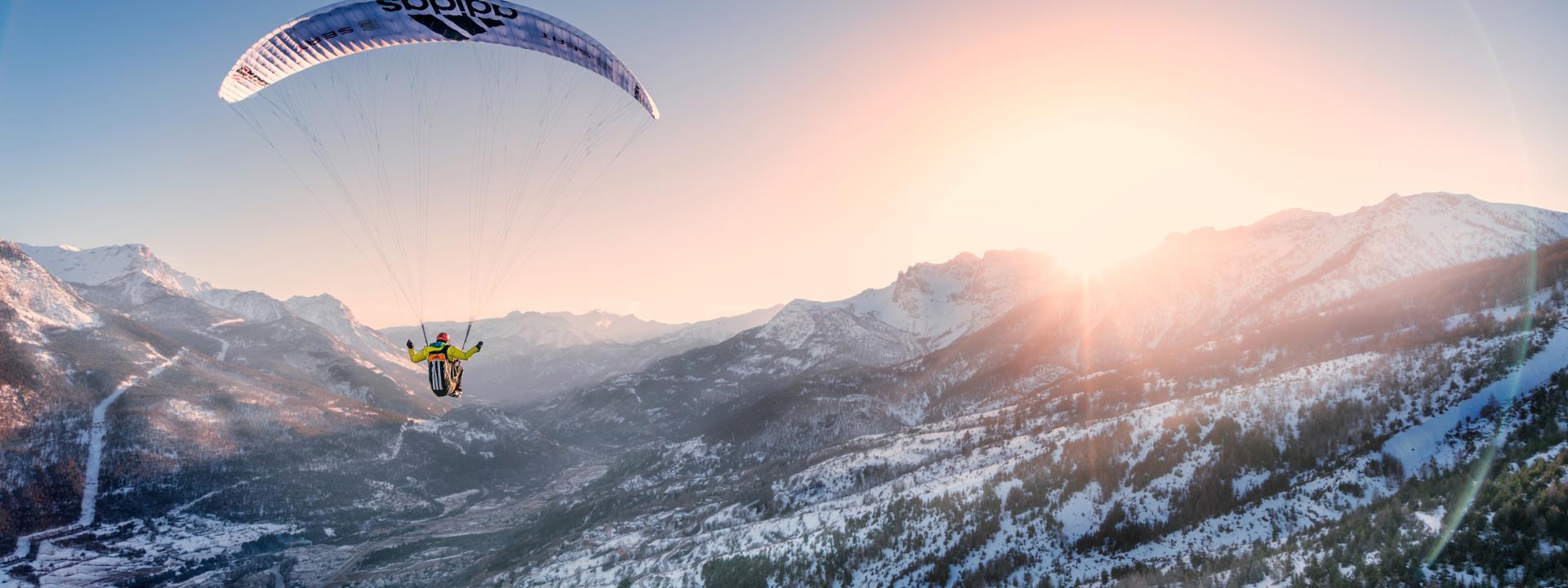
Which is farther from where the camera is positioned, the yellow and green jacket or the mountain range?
the mountain range

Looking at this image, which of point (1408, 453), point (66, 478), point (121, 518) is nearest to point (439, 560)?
point (121, 518)

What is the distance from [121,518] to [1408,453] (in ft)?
787

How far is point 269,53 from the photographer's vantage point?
31000 millimetres

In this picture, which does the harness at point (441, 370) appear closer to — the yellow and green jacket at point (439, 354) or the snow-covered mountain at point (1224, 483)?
the yellow and green jacket at point (439, 354)

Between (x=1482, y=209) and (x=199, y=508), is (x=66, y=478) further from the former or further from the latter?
(x=1482, y=209)

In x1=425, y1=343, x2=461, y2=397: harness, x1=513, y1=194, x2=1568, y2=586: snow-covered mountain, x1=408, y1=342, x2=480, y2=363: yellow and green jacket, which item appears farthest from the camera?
x1=408, y1=342, x2=480, y2=363: yellow and green jacket

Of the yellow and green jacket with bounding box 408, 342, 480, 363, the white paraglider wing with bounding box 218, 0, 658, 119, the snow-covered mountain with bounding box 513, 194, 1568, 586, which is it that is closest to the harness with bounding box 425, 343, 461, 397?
the yellow and green jacket with bounding box 408, 342, 480, 363

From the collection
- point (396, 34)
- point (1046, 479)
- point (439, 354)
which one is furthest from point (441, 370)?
point (1046, 479)

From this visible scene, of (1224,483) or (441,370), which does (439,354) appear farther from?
(1224,483)

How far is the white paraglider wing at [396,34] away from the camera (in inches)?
1219

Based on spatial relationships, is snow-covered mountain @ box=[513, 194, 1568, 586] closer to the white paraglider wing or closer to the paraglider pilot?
the paraglider pilot

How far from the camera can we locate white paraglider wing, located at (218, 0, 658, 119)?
31.0 m

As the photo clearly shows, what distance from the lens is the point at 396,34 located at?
1344 inches

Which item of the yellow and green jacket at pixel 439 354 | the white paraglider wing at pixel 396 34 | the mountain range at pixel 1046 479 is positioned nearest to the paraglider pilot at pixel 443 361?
the yellow and green jacket at pixel 439 354
